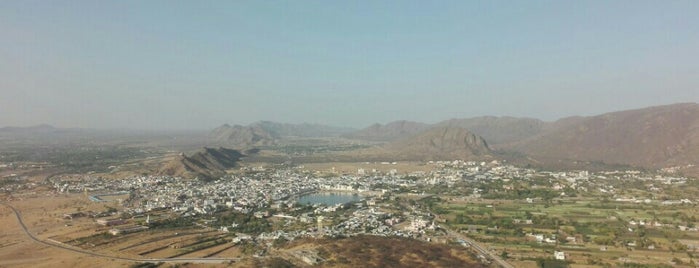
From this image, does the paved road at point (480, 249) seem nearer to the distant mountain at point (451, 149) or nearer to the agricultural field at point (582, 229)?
the agricultural field at point (582, 229)

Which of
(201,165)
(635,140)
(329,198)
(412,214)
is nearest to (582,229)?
(412,214)

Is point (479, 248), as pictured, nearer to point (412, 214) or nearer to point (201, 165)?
point (412, 214)

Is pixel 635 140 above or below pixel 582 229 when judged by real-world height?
above

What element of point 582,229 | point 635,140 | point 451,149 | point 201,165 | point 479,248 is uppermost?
point 635,140

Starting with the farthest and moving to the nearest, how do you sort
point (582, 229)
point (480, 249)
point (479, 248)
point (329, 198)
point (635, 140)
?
point (635, 140)
point (329, 198)
point (582, 229)
point (479, 248)
point (480, 249)

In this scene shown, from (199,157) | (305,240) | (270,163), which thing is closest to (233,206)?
(305,240)

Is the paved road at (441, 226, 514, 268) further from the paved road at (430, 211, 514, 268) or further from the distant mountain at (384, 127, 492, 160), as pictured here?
the distant mountain at (384, 127, 492, 160)

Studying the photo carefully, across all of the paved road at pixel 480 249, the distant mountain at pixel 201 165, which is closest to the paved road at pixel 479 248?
the paved road at pixel 480 249
